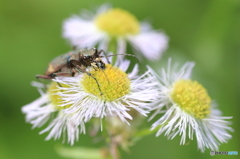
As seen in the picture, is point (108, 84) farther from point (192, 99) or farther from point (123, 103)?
point (192, 99)

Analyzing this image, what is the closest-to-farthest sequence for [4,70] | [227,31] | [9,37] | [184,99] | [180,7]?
1. [184,99]
2. [227,31]
3. [4,70]
4. [9,37]
5. [180,7]

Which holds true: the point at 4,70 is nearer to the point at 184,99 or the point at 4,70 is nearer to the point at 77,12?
the point at 77,12

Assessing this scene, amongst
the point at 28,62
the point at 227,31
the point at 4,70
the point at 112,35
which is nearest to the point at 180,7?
the point at 227,31

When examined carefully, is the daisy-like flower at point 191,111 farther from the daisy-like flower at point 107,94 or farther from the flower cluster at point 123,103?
the daisy-like flower at point 107,94

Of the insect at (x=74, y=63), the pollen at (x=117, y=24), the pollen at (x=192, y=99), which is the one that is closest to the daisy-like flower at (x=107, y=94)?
the insect at (x=74, y=63)

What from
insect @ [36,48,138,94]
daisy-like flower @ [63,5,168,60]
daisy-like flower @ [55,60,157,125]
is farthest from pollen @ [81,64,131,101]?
daisy-like flower @ [63,5,168,60]

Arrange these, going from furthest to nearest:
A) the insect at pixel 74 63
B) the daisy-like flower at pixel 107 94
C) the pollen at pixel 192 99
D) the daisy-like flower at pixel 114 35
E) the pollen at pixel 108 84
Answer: the daisy-like flower at pixel 114 35 < the insect at pixel 74 63 < the pollen at pixel 192 99 < the pollen at pixel 108 84 < the daisy-like flower at pixel 107 94

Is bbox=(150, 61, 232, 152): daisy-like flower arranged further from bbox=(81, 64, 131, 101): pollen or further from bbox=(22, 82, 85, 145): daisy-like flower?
bbox=(22, 82, 85, 145): daisy-like flower
